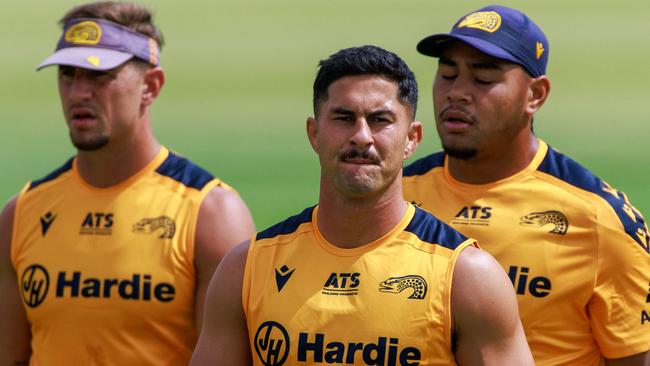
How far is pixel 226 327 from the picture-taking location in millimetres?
4660

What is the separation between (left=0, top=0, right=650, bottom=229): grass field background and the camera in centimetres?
1391

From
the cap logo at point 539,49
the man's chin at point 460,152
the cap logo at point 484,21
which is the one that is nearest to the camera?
the man's chin at point 460,152

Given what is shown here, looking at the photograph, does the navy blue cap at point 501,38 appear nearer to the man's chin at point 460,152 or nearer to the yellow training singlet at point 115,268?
the man's chin at point 460,152

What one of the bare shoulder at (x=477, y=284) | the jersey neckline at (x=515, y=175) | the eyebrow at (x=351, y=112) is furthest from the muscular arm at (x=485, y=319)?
the jersey neckline at (x=515, y=175)

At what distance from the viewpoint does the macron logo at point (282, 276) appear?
4621 mm

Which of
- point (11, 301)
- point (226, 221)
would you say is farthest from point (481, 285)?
point (11, 301)

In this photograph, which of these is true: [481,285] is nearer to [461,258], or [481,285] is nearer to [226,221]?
[461,258]

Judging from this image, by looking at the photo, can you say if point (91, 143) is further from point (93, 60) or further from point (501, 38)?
point (501, 38)

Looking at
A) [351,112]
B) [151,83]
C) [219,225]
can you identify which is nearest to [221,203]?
[219,225]

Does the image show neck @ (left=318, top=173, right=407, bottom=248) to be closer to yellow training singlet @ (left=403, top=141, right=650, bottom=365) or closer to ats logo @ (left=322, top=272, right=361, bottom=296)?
ats logo @ (left=322, top=272, right=361, bottom=296)

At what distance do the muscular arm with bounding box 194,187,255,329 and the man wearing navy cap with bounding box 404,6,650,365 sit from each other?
27.9 inches

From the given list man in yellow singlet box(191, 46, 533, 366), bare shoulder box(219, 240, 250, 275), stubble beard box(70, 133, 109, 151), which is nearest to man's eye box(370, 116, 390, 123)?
man in yellow singlet box(191, 46, 533, 366)

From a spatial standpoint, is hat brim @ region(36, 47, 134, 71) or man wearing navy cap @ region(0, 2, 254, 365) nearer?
man wearing navy cap @ region(0, 2, 254, 365)

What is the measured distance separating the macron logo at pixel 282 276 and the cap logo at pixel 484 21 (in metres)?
1.46
